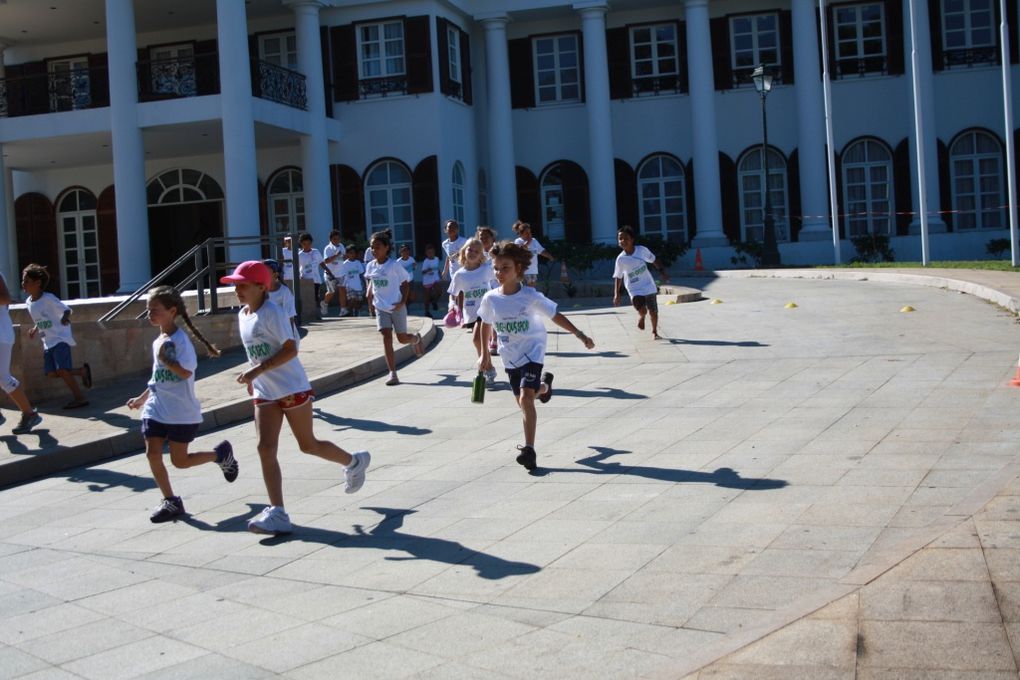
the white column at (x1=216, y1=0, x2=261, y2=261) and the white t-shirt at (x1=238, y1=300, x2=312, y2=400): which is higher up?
the white column at (x1=216, y1=0, x2=261, y2=261)

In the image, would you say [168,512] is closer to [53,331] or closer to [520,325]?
[520,325]

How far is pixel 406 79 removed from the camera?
29766mm

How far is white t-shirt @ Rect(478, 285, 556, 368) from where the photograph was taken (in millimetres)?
8352

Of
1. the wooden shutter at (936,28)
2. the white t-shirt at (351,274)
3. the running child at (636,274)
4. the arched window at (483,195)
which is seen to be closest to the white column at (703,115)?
the wooden shutter at (936,28)

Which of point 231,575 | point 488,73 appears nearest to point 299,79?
point 488,73

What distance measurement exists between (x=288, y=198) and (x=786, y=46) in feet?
44.2

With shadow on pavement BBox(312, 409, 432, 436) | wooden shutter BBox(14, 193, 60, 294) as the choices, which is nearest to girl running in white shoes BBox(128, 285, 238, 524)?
shadow on pavement BBox(312, 409, 432, 436)

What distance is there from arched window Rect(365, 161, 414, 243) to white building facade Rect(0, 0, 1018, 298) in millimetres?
56

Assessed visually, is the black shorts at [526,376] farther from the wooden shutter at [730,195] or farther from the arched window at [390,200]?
the wooden shutter at [730,195]

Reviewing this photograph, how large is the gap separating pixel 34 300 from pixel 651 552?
28.6 feet

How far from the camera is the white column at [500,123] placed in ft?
105

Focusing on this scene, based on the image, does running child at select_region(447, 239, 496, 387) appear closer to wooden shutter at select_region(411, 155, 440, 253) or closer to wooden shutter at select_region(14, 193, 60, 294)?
wooden shutter at select_region(411, 155, 440, 253)

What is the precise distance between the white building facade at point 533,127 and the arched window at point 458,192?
0.07 m

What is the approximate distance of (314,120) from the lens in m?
29.1
